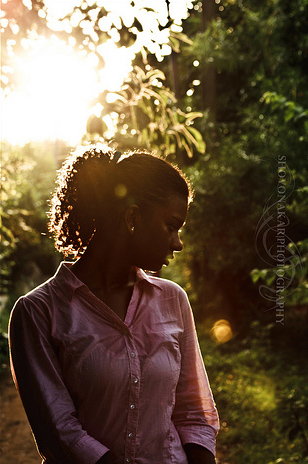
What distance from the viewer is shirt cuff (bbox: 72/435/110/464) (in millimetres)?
1646

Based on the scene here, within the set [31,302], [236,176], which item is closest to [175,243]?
[31,302]

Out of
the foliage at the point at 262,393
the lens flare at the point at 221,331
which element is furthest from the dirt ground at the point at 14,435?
the lens flare at the point at 221,331

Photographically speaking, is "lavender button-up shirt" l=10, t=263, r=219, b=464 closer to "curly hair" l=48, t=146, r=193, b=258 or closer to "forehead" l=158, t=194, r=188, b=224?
"curly hair" l=48, t=146, r=193, b=258

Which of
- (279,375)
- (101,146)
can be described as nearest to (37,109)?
(101,146)

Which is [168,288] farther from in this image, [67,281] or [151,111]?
[151,111]

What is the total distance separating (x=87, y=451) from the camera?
166cm

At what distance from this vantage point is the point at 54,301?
5.99 ft

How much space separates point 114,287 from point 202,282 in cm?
1255

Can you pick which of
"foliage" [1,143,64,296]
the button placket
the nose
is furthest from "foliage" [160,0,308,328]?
the button placket

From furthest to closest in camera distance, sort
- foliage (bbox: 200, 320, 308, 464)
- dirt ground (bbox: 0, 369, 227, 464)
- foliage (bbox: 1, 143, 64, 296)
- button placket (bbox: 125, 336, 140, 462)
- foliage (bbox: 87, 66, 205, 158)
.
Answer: foliage (bbox: 1, 143, 64, 296) < dirt ground (bbox: 0, 369, 227, 464) < foliage (bbox: 200, 320, 308, 464) < foliage (bbox: 87, 66, 205, 158) < button placket (bbox: 125, 336, 140, 462)

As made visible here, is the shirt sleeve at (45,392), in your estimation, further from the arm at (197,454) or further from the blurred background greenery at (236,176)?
the blurred background greenery at (236,176)

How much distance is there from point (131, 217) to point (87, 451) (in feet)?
2.60

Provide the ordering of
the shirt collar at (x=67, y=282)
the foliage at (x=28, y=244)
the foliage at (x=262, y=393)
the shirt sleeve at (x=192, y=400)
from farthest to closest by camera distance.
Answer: the foliage at (x=28, y=244) < the foliage at (x=262, y=393) < the shirt sleeve at (x=192, y=400) < the shirt collar at (x=67, y=282)

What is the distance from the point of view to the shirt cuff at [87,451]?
1.65 metres
